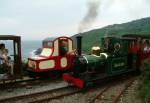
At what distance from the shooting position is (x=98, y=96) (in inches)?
472

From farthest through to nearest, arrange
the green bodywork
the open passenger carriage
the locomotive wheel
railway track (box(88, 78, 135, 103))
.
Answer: the locomotive wheel → the green bodywork → the open passenger carriage → railway track (box(88, 78, 135, 103))

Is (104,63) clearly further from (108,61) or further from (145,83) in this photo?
(145,83)

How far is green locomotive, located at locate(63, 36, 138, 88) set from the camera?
13.6 m

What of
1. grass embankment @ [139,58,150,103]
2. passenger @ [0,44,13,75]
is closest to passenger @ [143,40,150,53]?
grass embankment @ [139,58,150,103]

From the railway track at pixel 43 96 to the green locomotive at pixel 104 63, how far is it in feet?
1.66

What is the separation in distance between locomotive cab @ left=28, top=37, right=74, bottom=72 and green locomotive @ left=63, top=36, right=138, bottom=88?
5.48 ft

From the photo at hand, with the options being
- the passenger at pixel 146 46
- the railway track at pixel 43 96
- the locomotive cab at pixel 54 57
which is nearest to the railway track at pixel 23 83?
the locomotive cab at pixel 54 57

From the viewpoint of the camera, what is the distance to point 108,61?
14.3 meters

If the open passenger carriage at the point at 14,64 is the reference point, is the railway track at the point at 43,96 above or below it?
below

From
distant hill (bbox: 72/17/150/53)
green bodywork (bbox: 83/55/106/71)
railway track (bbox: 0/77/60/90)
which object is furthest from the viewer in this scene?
distant hill (bbox: 72/17/150/53)

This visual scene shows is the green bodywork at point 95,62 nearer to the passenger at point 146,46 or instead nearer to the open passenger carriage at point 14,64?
the open passenger carriage at point 14,64

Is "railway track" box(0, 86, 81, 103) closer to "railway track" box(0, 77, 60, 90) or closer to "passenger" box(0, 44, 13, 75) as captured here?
"railway track" box(0, 77, 60, 90)

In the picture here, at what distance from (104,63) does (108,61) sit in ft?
0.78

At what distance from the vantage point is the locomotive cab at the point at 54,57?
1531 cm
